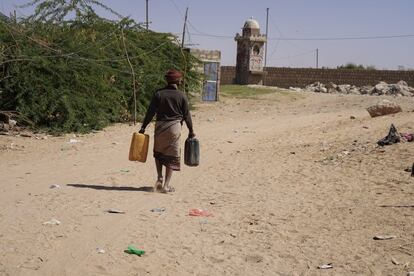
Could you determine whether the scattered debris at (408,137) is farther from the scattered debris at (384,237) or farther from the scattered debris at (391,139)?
the scattered debris at (384,237)

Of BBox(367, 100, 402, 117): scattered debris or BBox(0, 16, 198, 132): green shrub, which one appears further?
BBox(367, 100, 402, 117): scattered debris

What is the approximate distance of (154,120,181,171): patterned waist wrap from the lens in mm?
7008

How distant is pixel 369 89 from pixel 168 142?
2878 cm

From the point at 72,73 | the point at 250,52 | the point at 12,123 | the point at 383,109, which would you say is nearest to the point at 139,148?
the point at 12,123

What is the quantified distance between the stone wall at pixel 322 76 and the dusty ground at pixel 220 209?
24.5m

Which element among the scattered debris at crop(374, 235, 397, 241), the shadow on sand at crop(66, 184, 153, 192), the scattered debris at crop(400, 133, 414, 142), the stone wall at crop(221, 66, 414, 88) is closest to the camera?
the scattered debris at crop(374, 235, 397, 241)

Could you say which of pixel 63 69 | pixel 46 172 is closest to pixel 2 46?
pixel 63 69

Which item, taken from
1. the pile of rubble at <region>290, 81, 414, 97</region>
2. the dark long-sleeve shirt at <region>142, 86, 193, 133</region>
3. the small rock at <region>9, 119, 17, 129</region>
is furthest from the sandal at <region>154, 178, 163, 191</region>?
the pile of rubble at <region>290, 81, 414, 97</region>

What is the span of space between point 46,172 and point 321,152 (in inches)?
199

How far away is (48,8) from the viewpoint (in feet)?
53.3

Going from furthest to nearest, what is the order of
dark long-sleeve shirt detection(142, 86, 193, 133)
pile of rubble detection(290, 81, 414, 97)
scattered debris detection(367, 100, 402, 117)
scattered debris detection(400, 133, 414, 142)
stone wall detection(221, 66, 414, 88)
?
1. stone wall detection(221, 66, 414, 88)
2. pile of rubble detection(290, 81, 414, 97)
3. scattered debris detection(367, 100, 402, 117)
4. scattered debris detection(400, 133, 414, 142)
5. dark long-sleeve shirt detection(142, 86, 193, 133)

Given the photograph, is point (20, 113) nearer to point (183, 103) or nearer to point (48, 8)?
point (48, 8)

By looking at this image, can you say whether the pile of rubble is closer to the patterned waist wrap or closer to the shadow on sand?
the shadow on sand

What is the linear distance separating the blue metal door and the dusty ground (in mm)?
10375
